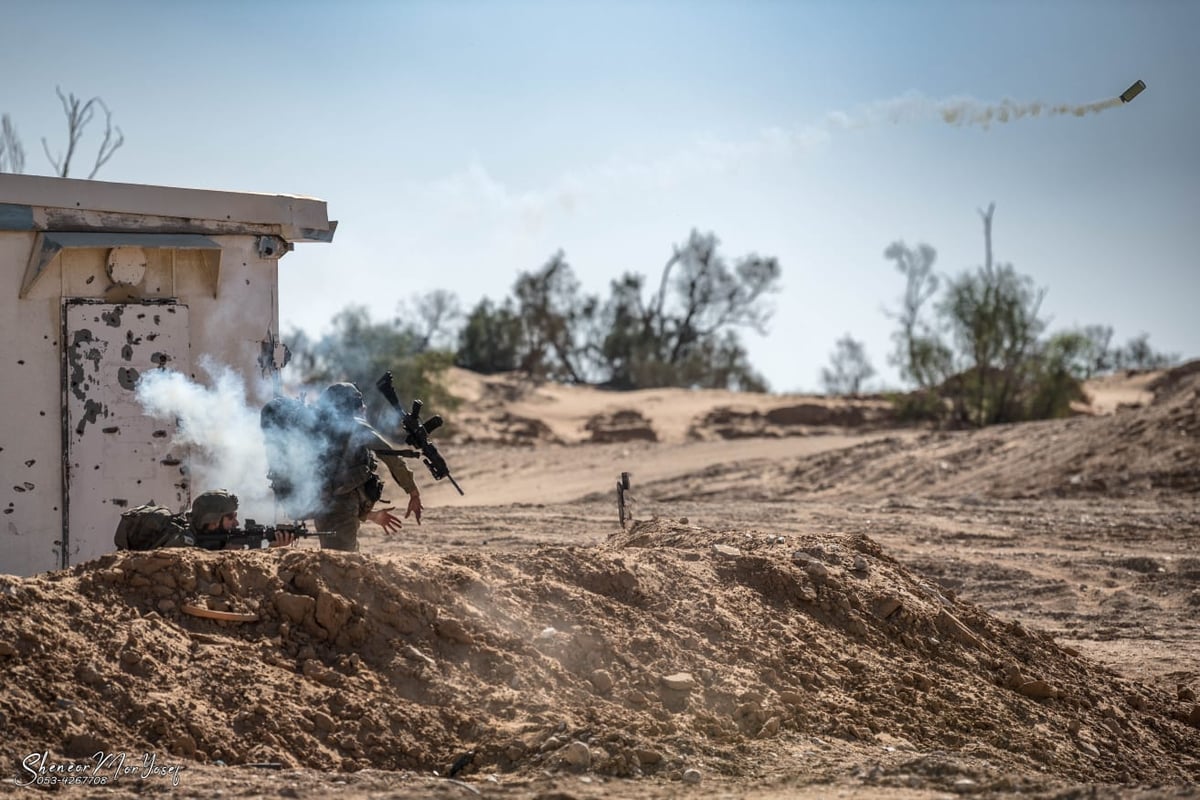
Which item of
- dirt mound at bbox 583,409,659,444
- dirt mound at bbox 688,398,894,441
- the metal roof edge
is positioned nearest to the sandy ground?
the metal roof edge

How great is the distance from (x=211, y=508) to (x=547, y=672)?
8.27 feet

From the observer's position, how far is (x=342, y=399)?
8.28m

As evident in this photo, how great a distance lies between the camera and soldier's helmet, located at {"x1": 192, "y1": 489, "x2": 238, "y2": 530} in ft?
24.7

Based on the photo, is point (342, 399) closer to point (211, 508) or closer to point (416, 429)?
point (416, 429)

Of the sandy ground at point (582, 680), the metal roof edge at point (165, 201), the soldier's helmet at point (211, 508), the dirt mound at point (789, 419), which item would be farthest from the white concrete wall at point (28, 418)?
the dirt mound at point (789, 419)

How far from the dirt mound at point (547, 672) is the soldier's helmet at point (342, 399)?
5.30 ft

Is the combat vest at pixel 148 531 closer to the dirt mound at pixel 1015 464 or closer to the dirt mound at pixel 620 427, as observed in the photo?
the dirt mound at pixel 1015 464

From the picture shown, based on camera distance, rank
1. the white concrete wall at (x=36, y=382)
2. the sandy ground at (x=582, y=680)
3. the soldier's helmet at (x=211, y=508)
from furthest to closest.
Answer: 1. the white concrete wall at (x=36, y=382)
2. the soldier's helmet at (x=211, y=508)
3. the sandy ground at (x=582, y=680)

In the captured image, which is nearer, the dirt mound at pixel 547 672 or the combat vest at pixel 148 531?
the dirt mound at pixel 547 672

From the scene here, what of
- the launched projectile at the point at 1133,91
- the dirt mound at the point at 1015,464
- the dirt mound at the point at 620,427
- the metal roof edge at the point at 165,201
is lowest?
the dirt mound at the point at 1015,464

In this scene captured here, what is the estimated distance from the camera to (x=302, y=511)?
8414 mm

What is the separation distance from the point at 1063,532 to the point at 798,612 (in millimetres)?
8164

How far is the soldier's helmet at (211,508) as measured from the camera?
754 centimetres

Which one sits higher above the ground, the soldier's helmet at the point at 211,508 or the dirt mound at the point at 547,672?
the soldier's helmet at the point at 211,508
